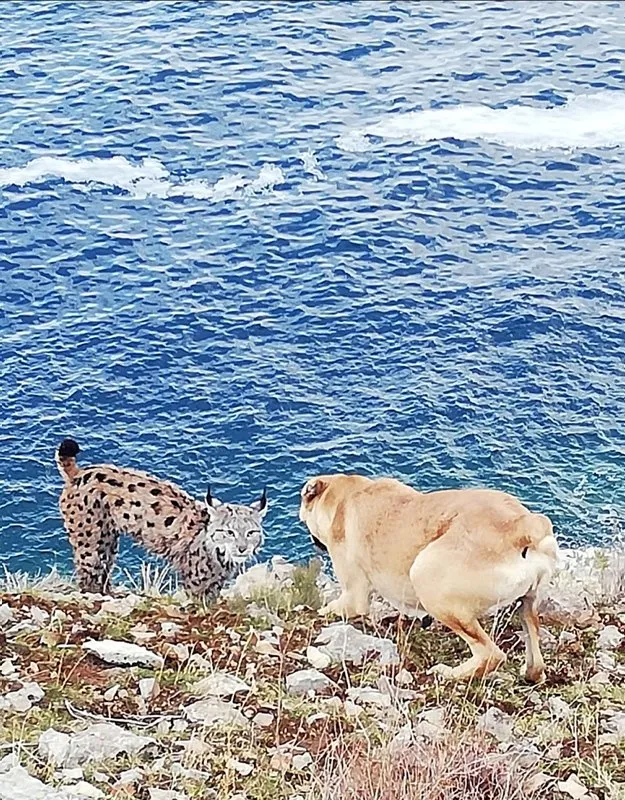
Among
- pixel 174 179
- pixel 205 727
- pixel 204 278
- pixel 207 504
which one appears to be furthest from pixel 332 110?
pixel 205 727

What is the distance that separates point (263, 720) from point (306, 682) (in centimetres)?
38

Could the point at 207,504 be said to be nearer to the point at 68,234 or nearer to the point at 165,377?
the point at 165,377

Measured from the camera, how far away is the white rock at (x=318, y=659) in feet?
20.7

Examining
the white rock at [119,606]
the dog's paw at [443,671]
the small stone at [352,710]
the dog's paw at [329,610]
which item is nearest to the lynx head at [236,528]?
the white rock at [119,606]

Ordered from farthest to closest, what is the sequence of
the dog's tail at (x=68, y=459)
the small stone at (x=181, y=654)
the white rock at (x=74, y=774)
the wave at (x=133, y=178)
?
the wave at (x=133, y=178) → the dog's tail at (x=68, y=459) → the small stone at (x=181, y=654) → the white rock at (x=74, y=774)

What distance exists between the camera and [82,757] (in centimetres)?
529

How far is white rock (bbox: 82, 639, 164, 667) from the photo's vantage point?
6.12 meters

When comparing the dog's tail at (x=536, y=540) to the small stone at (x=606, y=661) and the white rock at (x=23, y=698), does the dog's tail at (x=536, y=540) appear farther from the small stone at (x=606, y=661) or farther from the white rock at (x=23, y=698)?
the white rock at (x=23, y=698)

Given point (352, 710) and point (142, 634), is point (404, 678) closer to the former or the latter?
point (352, 710)

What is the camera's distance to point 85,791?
5051 mm

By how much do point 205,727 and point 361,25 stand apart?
12633 mm

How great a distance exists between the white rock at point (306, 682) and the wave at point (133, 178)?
8229 millimetres

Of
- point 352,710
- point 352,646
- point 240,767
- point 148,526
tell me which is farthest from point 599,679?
point 148,526

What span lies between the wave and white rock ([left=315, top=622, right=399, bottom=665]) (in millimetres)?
7783
